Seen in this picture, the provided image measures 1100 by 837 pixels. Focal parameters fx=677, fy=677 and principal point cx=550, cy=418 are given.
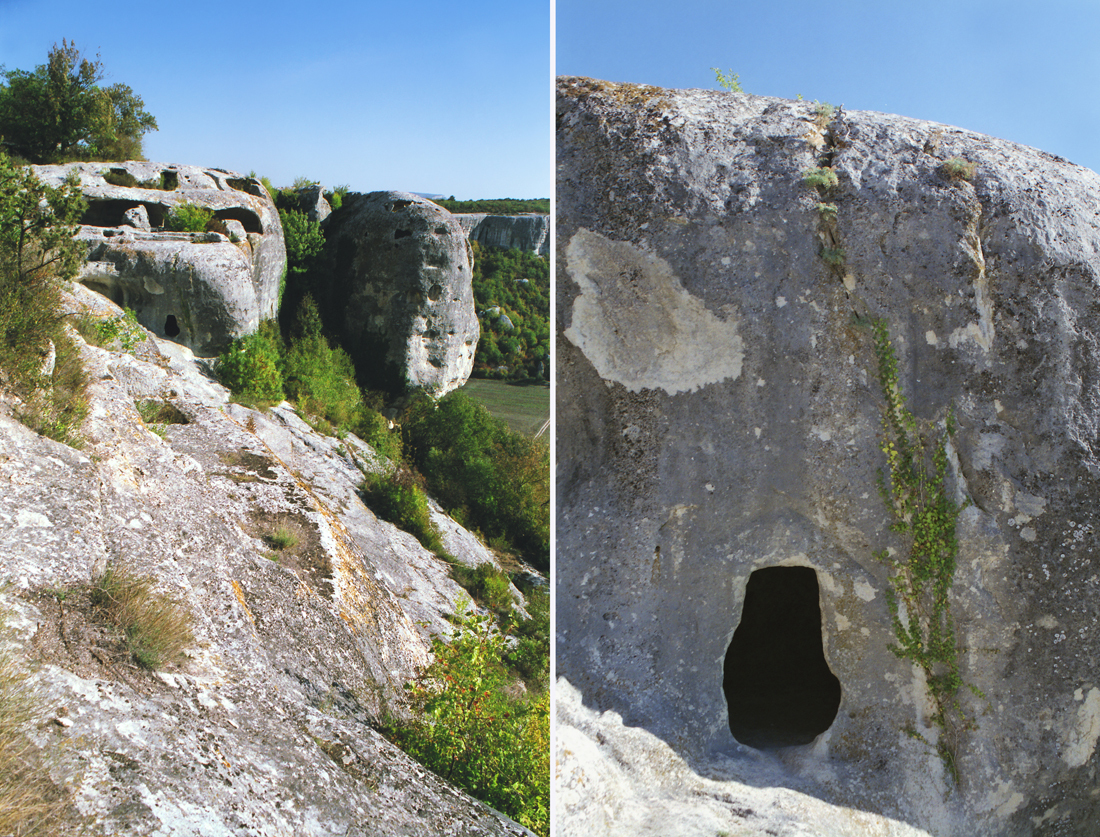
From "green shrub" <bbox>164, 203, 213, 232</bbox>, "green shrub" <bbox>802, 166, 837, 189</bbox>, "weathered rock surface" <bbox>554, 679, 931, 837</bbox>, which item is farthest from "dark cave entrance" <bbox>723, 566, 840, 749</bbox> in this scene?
"green shrub" <bbox>164, 203, 213, 232</bbox>

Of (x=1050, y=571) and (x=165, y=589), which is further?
(x=1050, y=571)

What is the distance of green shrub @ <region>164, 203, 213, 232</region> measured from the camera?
188 inches

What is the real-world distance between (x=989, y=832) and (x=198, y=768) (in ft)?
15.7

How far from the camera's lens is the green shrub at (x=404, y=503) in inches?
159

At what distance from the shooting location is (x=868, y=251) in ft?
15.0

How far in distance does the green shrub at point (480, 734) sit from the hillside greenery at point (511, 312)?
1632 millimetres

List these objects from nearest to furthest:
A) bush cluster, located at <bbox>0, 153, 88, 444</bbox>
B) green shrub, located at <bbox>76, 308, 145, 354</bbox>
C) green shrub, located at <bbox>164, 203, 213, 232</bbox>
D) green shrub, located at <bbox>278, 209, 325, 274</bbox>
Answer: bush cluster, located at <bbox>0, 153, 88, 444</bbox> < green shrub, located at <bbox>76, 308, 145, 354</bbox> < green shrub, located at <bbox>164, 203, 213, 232</bbox> < green shrub, located at <bbox>278, 209, 325, 274</bbox>

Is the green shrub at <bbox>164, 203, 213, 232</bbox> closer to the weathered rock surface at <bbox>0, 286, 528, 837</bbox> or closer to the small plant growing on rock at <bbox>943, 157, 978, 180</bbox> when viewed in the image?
Answer: the weathered rock surface at <bbox>0, 286, 528, 837</bbox>

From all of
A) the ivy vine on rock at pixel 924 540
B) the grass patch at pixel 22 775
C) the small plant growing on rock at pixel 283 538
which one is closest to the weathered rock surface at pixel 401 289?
the small plant growing on rock at pixel 283 538

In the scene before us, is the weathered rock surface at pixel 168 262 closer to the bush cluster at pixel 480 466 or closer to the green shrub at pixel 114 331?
the green shrub at pixel 114 331

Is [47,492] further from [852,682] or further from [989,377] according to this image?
[989,377]

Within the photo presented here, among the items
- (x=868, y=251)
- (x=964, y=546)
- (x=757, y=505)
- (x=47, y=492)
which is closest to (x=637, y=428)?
(x=757, y=505)

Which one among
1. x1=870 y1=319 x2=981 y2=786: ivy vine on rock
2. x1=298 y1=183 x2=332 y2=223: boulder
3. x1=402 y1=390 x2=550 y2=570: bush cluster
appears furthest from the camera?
x1=298 y1=183 x2=332 y2=223: boulder

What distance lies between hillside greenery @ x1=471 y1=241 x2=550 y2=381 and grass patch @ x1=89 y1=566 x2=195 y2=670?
2.21 m
